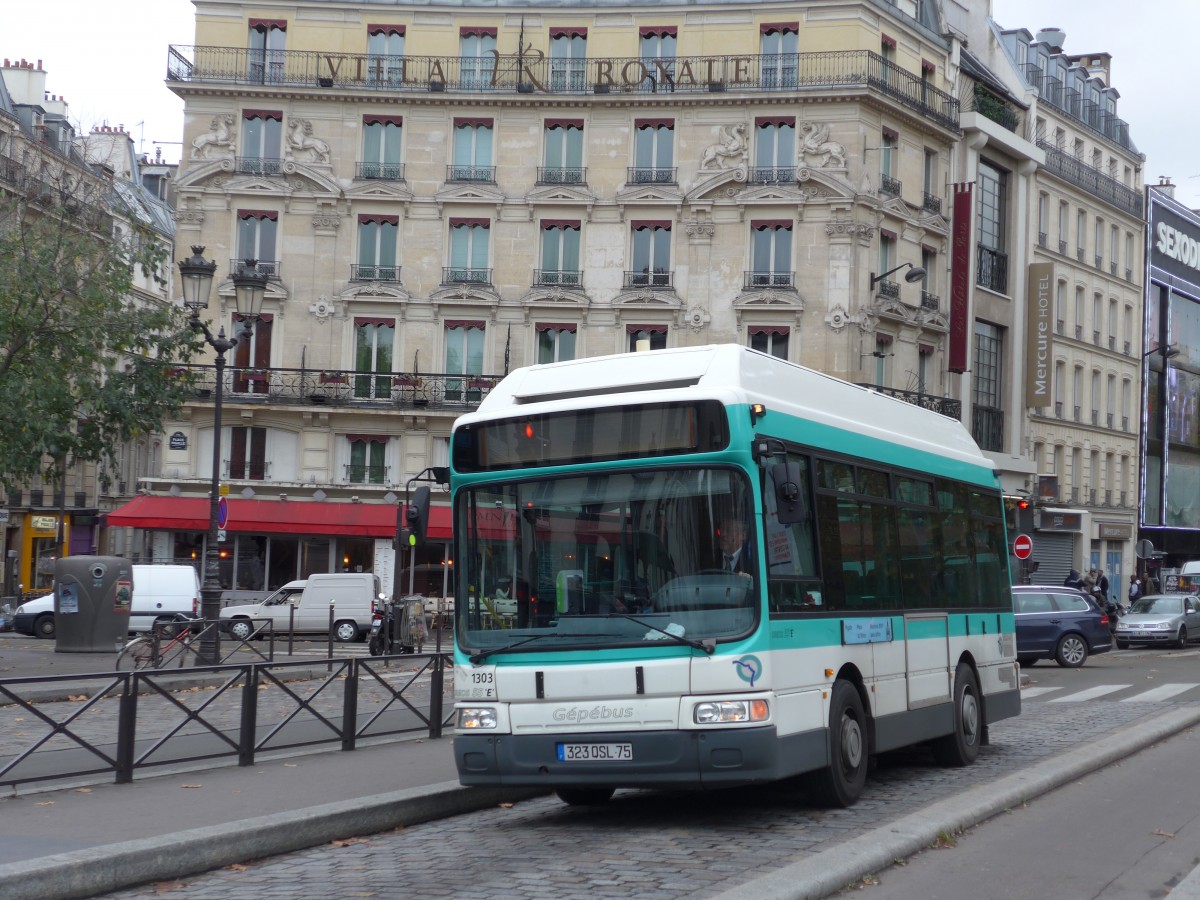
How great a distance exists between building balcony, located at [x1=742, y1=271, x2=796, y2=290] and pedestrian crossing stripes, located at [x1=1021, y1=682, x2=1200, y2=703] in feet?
75.2

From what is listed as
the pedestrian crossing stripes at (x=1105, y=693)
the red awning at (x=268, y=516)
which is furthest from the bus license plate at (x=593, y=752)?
the red awning at (x=268, y=516)

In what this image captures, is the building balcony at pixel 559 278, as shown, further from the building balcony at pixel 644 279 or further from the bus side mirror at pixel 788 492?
the bus side mirror at pixel 788 492

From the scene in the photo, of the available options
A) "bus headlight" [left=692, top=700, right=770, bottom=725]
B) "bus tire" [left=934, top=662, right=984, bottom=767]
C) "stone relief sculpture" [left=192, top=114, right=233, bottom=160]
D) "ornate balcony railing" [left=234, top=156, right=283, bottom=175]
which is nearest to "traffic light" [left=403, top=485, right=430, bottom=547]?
"bus headlight" [left=692, top=700, right=770, bottom=725]

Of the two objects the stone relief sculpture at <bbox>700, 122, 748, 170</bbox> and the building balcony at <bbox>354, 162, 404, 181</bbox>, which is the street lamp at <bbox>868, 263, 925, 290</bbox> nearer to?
the stone relief sculpture at <bbox>700, 122, 748, 170</bbox>

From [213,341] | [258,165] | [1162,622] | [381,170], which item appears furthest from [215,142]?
[1162,622]

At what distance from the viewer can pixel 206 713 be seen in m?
12.1

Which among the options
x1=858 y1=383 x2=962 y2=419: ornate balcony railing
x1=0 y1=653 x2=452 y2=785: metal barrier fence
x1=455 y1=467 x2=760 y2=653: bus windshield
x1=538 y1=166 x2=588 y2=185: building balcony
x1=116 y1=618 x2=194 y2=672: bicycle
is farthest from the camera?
x1=858 y1=383 x2=962 y2=419: ornate balcony railing

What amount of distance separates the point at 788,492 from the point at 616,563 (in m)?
1.17

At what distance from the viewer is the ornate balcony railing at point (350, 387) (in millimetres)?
47719

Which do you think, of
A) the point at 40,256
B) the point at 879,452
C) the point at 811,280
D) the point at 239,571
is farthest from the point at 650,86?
the point at 879,452

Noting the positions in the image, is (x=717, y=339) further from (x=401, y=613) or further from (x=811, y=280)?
(x=401, y=613)

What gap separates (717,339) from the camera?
47.6 meters

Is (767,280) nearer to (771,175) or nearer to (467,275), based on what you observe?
(771,175)

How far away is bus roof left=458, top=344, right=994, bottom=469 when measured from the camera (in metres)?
10.3
